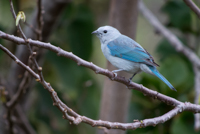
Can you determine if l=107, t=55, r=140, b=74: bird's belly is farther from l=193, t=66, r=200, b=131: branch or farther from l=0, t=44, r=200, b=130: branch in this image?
l=193, t=66, r=200, b=131: branch

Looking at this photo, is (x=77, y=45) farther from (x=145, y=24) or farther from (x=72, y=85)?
(x=145, y=24)

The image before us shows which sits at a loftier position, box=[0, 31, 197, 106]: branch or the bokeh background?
box=[0, 31, 197, 106]: branch

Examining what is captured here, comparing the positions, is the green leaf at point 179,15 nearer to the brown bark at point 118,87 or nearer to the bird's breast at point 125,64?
the brown bark at point 118,87

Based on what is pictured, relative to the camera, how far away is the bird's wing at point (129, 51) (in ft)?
8.15

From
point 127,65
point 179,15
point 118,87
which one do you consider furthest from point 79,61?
point 179,15

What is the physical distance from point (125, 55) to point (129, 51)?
67 mm

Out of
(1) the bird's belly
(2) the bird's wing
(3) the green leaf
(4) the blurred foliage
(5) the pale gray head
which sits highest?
(5) the pale gray head

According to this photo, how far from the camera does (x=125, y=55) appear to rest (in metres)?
2.62

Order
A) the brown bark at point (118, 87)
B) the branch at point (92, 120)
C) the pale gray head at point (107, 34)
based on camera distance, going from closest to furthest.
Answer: the branch at point (92, 120), the pale gray head at point (107, 34), the brown bark at point (118, 87)

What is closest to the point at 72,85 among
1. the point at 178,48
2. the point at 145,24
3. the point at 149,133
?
the point at 149,133

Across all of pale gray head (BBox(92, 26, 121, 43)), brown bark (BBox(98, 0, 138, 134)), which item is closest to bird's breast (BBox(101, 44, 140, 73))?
pale gray head (BBox(92, 26, 121, 43))

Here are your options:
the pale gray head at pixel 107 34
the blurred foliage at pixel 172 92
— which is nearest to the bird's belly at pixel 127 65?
the pale gray head at pixel 107 34

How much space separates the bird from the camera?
8.04ft

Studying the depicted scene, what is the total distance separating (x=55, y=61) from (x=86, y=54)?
398mm
